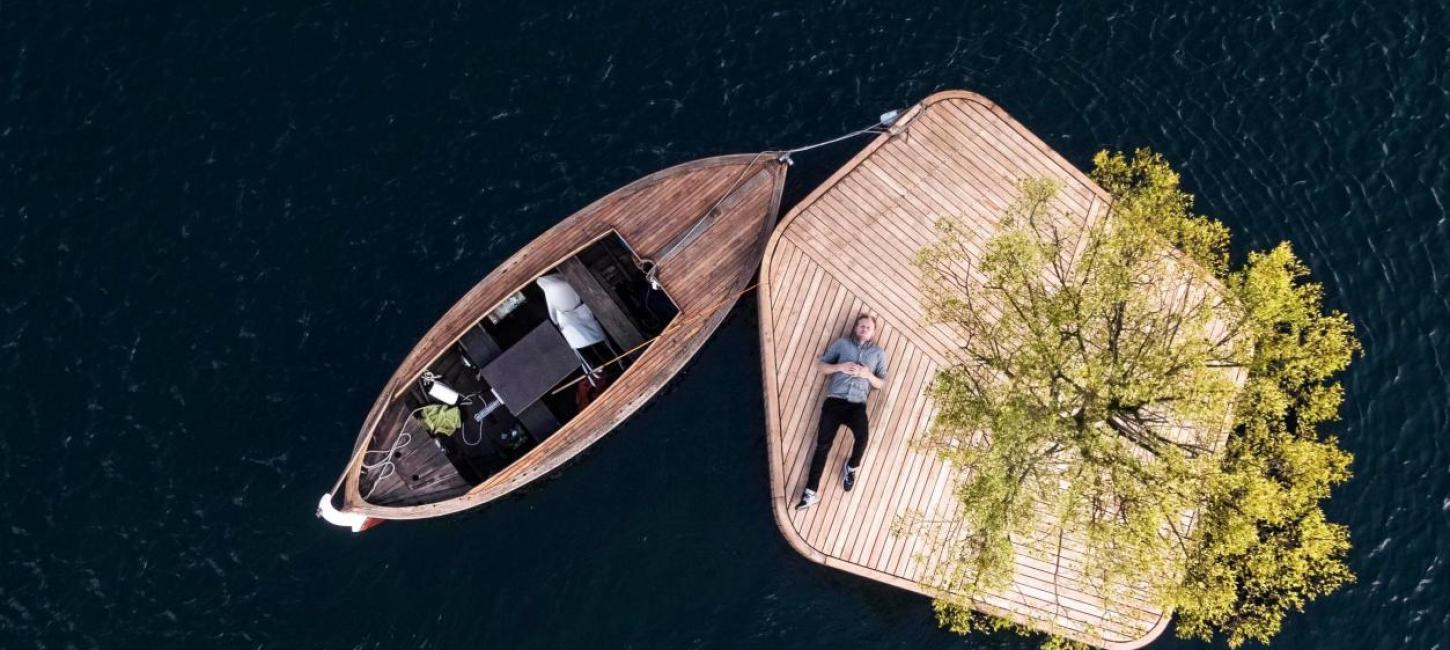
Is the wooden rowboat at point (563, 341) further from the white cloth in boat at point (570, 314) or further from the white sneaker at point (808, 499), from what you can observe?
the white sneaker at point (808, 499)

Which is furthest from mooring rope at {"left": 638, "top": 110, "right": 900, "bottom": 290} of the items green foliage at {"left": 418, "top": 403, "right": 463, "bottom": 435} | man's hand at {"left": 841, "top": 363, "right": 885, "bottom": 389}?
green foliage at {"left": 418, "top": 403, "right": 463, "bottom": 435}

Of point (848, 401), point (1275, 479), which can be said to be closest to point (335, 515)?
point (848, 401)

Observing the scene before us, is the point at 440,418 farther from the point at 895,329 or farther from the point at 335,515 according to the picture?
the point at 895,329

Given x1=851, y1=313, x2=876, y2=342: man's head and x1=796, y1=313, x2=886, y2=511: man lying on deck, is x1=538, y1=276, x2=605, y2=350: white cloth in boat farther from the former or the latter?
x1=851, y1=313, x2=876, y2=342: man's head

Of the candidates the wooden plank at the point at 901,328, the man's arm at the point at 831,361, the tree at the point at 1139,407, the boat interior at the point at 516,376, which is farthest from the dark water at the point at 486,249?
the man's arm at the point at 831,361

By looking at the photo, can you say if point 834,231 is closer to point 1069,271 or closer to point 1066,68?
point 1069,271
